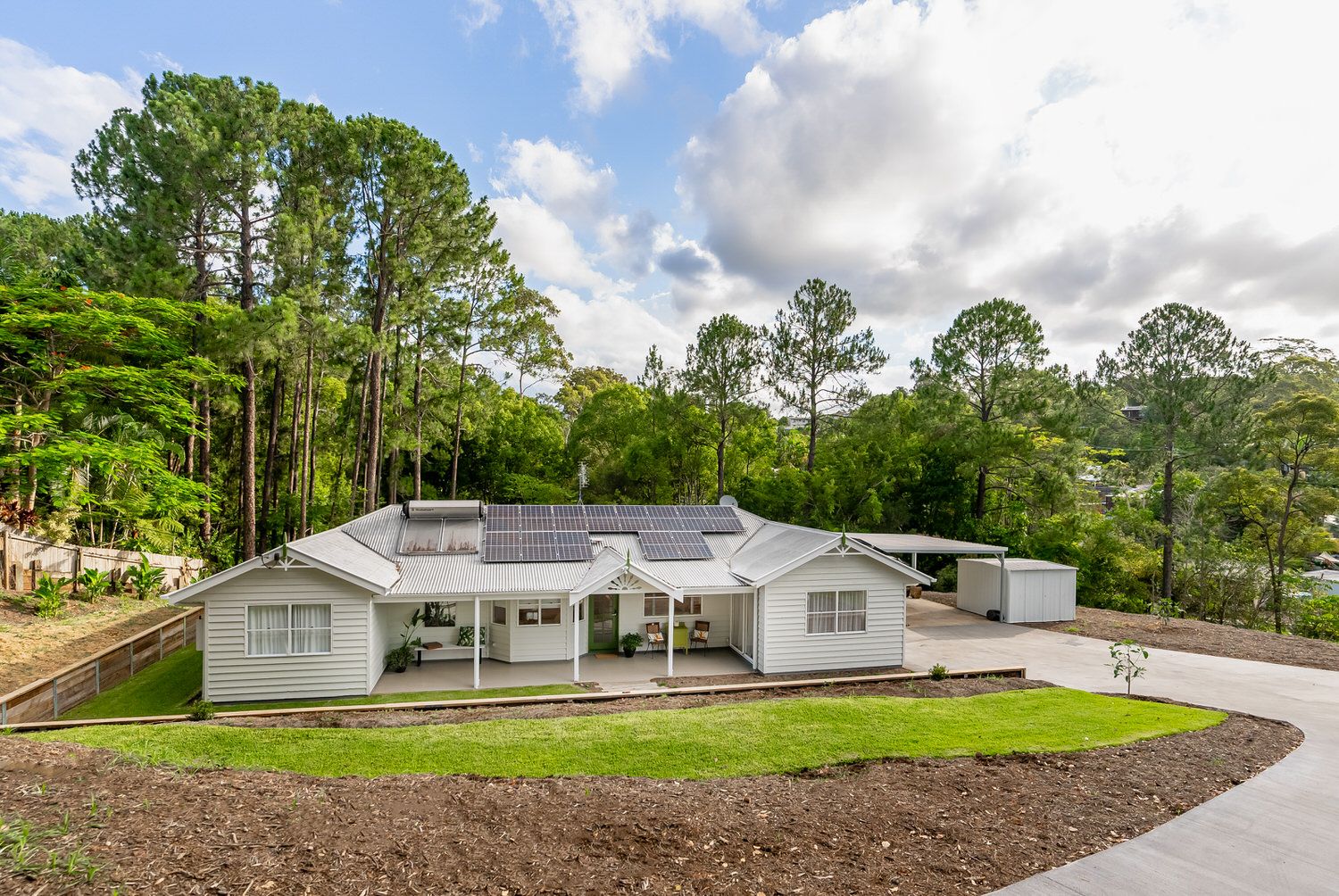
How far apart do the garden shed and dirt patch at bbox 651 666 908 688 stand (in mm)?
7465

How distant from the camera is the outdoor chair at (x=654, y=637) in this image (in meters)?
14.7

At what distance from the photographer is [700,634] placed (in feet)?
49.2

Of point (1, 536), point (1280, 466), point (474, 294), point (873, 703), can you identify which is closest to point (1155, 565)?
point (1280, 466)

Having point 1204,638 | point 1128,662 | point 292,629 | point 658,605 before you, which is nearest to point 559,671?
point 658,605

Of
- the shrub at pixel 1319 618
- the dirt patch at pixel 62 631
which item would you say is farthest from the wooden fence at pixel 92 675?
the shrub at pixel 1319 618

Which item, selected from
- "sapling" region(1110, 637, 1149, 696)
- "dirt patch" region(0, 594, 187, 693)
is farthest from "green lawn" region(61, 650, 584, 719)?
"sapling" region(1110, 637, 1149, 696)

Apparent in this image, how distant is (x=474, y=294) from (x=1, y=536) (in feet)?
50.8

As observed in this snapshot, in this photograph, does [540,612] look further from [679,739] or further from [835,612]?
[835,612]

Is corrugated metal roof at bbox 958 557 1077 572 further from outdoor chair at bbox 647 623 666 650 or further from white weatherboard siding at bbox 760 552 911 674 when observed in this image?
outdoor chair at bbox 647 623 666 650

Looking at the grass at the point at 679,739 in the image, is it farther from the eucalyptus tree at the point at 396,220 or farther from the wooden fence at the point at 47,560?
the eucalyptus tree at the point at 396,220

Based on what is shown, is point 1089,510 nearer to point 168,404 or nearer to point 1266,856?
point 1266,856

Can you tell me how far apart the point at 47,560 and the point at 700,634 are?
1744 centimetres

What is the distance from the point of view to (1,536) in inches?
588

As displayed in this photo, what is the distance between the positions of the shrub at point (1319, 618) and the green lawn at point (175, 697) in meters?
26.3
